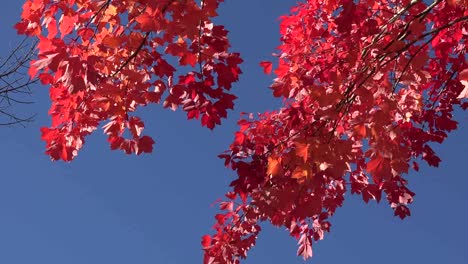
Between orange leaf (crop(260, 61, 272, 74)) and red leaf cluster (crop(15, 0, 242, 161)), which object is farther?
orange leaf (crop(260, 61, 272, 74))

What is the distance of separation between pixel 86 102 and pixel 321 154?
2.26 m

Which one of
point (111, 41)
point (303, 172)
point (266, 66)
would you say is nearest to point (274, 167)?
point (303, 172)

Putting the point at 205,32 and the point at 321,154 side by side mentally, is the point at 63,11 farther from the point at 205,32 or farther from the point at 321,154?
the point at 321,154

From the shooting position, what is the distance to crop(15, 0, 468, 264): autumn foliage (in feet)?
15.2

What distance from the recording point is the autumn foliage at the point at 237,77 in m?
4.64

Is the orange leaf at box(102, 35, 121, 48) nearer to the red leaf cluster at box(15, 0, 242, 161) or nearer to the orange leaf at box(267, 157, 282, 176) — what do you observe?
the red leaf cluster at box(15, 0, 242, 161)

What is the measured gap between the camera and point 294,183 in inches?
216

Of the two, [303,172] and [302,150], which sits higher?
[302,150]

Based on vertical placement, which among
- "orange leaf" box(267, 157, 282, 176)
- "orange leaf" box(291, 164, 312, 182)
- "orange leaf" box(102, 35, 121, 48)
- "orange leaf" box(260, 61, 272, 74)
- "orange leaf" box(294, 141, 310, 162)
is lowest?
"orange leaf" box(291, 164, 312, 182)

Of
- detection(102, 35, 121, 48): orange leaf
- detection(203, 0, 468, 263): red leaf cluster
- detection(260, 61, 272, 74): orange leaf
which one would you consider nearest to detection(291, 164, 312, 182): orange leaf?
detection(203, 0, 468, 263): red leaf cluster

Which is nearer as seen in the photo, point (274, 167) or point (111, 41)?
point (111, 41)

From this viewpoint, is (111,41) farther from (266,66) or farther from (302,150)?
(266,66)

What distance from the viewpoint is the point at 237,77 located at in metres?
4.87

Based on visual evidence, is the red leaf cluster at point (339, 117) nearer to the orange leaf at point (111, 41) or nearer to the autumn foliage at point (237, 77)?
the autumn foliage at point (237, 77)
